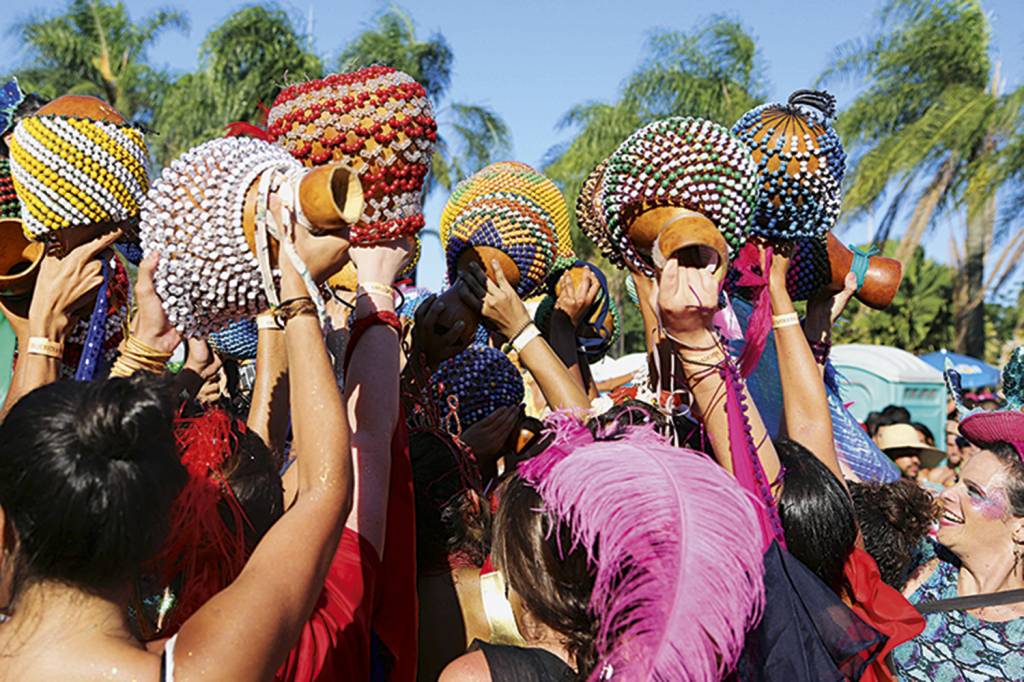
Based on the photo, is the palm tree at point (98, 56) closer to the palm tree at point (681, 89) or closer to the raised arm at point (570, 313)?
the palm tree at point (681, 89)

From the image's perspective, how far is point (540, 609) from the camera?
189 cm

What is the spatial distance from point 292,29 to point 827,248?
1737 centimetres

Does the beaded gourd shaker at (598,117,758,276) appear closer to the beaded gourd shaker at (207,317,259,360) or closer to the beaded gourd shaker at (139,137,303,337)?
the beaded gourd shaker at (139,137,303,337)

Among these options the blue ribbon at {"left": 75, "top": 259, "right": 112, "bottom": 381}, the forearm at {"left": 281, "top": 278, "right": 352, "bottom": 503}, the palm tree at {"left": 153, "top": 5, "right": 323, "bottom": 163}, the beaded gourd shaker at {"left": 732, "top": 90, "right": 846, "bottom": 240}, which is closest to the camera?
the forearm at {"left": 281, "top": 278, "right": 352, "bottom": 503}

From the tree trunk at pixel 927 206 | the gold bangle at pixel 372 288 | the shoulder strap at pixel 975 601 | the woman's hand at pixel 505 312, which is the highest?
the gold bangle at pixel 372 288

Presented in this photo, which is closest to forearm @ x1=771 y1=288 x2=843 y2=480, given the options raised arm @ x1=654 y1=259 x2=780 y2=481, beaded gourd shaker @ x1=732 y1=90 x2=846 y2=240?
beaded gourd shaker @ x1=732 y1=90 x2=846 y2=240

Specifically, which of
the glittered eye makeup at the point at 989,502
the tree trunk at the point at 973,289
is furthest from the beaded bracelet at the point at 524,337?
the tree trunk at the point at 973,289

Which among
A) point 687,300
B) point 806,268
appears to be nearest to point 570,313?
point 806,268

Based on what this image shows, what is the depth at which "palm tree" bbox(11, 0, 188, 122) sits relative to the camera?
2227 centimetres

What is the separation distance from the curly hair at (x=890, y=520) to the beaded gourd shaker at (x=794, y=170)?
118 cm

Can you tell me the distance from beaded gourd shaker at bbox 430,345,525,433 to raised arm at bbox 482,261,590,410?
49 cm

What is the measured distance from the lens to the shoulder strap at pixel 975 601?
317 centimetres

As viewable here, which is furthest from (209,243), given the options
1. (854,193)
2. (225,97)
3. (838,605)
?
(225,97)

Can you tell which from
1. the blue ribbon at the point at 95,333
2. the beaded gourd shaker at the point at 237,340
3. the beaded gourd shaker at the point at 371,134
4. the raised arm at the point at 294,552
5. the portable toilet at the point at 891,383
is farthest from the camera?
the portable toilet at the point at 891,383
